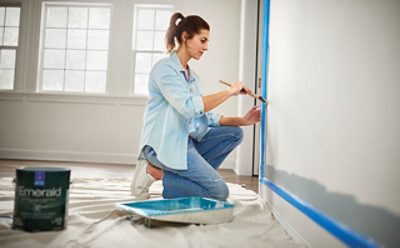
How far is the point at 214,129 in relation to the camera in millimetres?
1905

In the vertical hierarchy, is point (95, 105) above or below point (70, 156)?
above

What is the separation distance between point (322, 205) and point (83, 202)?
45.9 inches

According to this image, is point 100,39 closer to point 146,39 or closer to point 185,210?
point 146,39

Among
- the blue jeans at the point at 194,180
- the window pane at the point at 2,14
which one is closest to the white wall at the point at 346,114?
the blue jeans at the point at 194,180

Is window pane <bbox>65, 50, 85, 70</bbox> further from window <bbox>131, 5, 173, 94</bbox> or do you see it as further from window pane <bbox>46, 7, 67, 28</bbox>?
window <bbox>131, 5, 173, 94</bbox>

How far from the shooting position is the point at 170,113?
60.8 inches

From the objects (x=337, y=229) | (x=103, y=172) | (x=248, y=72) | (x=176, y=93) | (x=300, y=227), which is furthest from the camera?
(x=248, y=72)

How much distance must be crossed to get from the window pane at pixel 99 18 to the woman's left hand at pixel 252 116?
11.0 feet

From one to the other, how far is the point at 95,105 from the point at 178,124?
3162 millimetres

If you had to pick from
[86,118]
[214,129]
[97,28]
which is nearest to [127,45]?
[97,28]

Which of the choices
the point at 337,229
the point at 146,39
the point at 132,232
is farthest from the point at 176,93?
the point at 146,39

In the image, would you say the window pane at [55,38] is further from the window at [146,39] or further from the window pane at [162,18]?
the window pane at [162,18]

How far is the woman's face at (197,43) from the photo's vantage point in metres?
1.64

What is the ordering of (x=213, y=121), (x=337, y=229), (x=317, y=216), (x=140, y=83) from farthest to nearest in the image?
(x=140, y=83) → (x=213, y=121) → (x=317, y=216) → (x=337, y=229)
